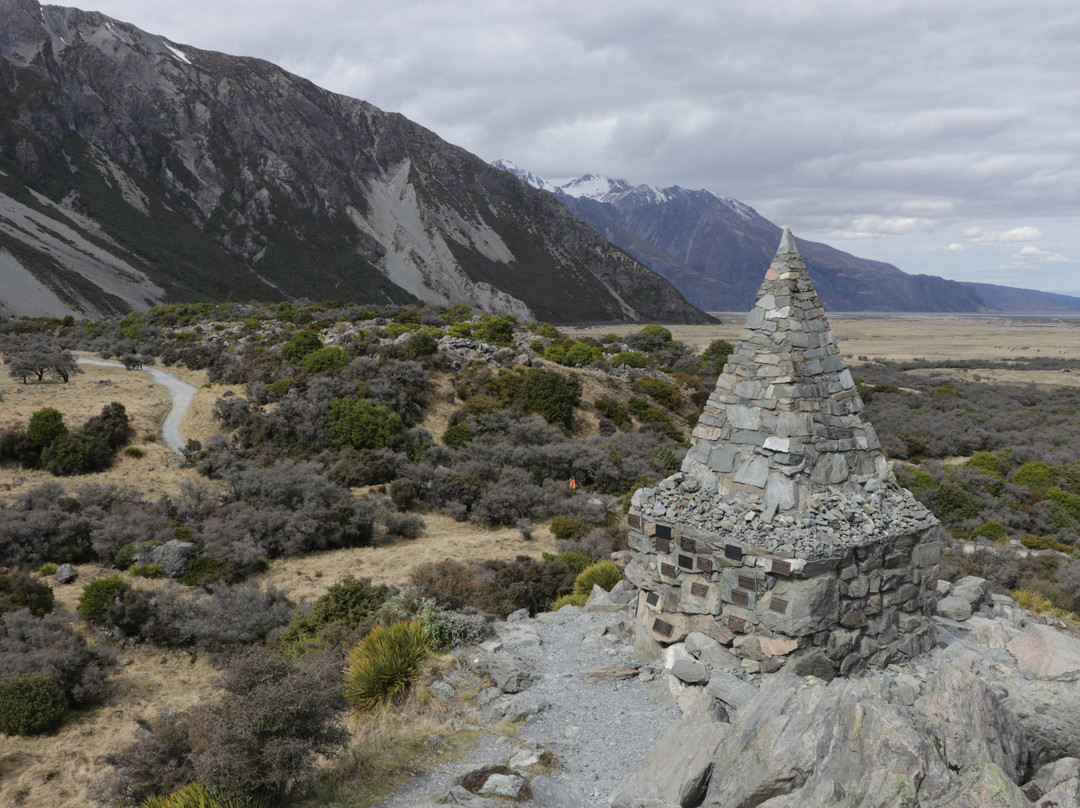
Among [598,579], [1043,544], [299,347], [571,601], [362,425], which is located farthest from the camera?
[299,347]

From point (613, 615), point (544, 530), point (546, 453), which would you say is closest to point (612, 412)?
point (546, 453)

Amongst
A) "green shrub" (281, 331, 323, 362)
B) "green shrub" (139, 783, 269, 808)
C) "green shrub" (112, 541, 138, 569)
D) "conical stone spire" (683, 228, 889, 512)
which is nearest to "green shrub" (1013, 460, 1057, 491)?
"conical stone spire" (683, 228, 889, 512)

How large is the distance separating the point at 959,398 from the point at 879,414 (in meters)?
9.51

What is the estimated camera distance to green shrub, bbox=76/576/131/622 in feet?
40.1

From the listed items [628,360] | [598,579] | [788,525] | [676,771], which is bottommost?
[598,579]

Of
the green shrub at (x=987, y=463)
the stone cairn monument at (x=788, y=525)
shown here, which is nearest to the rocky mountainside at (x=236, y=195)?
the green shrub at (x=987, y=463)

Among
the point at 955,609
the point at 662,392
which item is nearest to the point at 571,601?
the point at 955,609

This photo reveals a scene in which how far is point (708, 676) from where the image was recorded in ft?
22.8

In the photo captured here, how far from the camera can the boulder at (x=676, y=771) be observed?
478cm

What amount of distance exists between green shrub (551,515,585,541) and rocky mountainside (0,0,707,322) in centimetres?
7995

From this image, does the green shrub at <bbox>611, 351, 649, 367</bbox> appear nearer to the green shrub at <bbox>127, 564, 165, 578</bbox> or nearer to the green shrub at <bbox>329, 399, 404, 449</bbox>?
the green shrub at <bbox>329, 399, 404, 449</bbox>

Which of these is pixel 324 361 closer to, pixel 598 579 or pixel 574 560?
pixel 574 560

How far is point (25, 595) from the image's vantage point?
12.3 metres

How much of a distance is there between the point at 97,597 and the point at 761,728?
1305 cm
